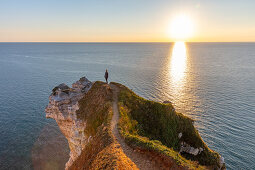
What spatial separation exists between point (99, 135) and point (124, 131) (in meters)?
3.22

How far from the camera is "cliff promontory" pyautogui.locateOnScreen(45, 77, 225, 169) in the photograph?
50.0 feet

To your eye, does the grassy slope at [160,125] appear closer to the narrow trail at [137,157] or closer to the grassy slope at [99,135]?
the narrow trail at [137,157]

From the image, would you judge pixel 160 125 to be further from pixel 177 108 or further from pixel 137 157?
pixel 177 108

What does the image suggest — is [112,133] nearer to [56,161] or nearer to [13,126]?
[56,161]

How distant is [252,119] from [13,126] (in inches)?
3028

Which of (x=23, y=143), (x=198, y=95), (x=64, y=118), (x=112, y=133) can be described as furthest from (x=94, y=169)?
(x=198, y=95)

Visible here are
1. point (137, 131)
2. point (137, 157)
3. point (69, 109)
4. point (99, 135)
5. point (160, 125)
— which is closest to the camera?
point (137, 157)

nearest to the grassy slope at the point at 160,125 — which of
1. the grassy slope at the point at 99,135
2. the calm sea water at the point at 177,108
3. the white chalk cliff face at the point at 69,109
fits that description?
the grassy slope at the point at 99,135

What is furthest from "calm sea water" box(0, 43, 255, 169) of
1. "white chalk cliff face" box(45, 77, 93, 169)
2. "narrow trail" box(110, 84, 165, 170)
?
"narrow trail" box(110, 84, 165, 170)

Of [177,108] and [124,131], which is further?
[177,108]

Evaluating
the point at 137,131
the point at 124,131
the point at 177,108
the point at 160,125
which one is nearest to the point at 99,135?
the point at 124,131

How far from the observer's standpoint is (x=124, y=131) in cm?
1905

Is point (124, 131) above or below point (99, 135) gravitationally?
above

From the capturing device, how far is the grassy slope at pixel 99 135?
13.8 meters
